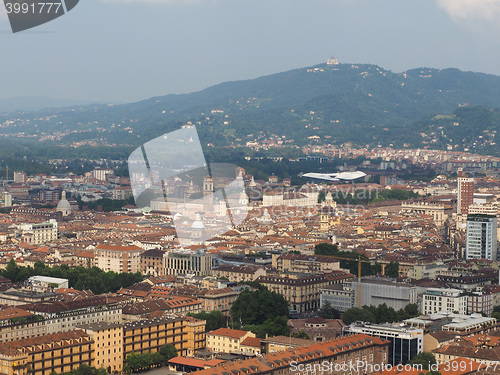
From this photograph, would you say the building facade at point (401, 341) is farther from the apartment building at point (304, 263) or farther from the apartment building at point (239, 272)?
the apartment building at point (304, 263)

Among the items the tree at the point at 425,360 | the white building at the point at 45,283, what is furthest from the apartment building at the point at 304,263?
the tree at the point at 425,360

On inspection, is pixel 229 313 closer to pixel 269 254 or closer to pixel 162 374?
pixel 162 374

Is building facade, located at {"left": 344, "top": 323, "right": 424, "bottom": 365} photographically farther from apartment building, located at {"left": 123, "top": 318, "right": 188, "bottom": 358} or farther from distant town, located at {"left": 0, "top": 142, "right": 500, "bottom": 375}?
apartment building, located at {"left": 123, "top": 318, "right": 188, "bottom": 358}

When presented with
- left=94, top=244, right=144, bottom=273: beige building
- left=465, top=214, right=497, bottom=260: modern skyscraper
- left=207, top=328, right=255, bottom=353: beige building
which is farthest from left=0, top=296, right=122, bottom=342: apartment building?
left=465, top=214, right=497, bottom=260: modern skyscraper

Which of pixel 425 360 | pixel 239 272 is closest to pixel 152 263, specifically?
pixel 239 272

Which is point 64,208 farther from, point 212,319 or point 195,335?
point 195,335

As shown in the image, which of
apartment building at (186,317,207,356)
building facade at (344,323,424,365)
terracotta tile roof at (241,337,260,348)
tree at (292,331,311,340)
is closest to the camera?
building facade at (344,323,424,365)

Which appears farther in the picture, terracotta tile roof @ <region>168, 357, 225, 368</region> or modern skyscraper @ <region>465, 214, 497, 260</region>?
modern skyscraper @ <region>465, 214, 497, 260</region>
